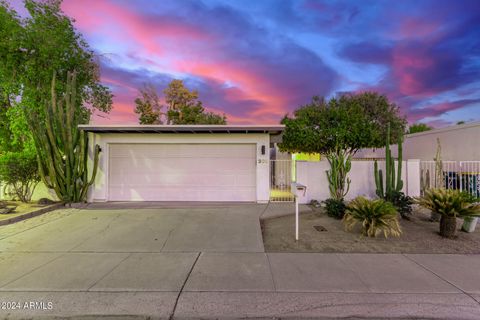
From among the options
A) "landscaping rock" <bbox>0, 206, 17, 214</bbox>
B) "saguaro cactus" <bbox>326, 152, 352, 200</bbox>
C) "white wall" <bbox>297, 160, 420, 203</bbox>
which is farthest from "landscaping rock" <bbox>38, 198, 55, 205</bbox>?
"saguaro cactus" <bbox>326, 152, 352, 200</bbox>

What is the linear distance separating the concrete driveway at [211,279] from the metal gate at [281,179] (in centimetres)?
436

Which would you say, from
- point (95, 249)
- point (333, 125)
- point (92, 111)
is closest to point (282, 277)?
point (95, 249)

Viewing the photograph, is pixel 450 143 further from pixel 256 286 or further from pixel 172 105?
pixel 172 105

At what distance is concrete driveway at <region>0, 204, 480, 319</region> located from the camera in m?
2.99

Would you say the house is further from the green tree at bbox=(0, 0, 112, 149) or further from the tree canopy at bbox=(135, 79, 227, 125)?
the tree canopy at bbox=(135, 79, 227, 125)

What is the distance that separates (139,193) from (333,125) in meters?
10.5

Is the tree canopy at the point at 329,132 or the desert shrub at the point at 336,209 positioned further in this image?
the tree canopy at the point at 329,132

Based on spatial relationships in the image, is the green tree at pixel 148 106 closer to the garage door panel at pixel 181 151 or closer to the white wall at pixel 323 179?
the garage door panel at pixel 181 151

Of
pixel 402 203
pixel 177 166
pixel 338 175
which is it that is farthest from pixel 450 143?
pixel 177 166

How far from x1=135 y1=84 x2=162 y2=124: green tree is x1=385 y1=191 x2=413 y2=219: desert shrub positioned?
2346 cm

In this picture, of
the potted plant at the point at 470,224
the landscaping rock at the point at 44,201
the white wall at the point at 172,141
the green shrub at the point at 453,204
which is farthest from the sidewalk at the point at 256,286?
the landscaping rock at the point at 44,201

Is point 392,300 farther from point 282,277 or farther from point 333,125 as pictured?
point 333,125

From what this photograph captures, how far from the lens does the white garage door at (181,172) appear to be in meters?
9.92

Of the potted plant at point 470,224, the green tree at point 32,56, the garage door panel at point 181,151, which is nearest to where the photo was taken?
the potted plant at point 470,224
